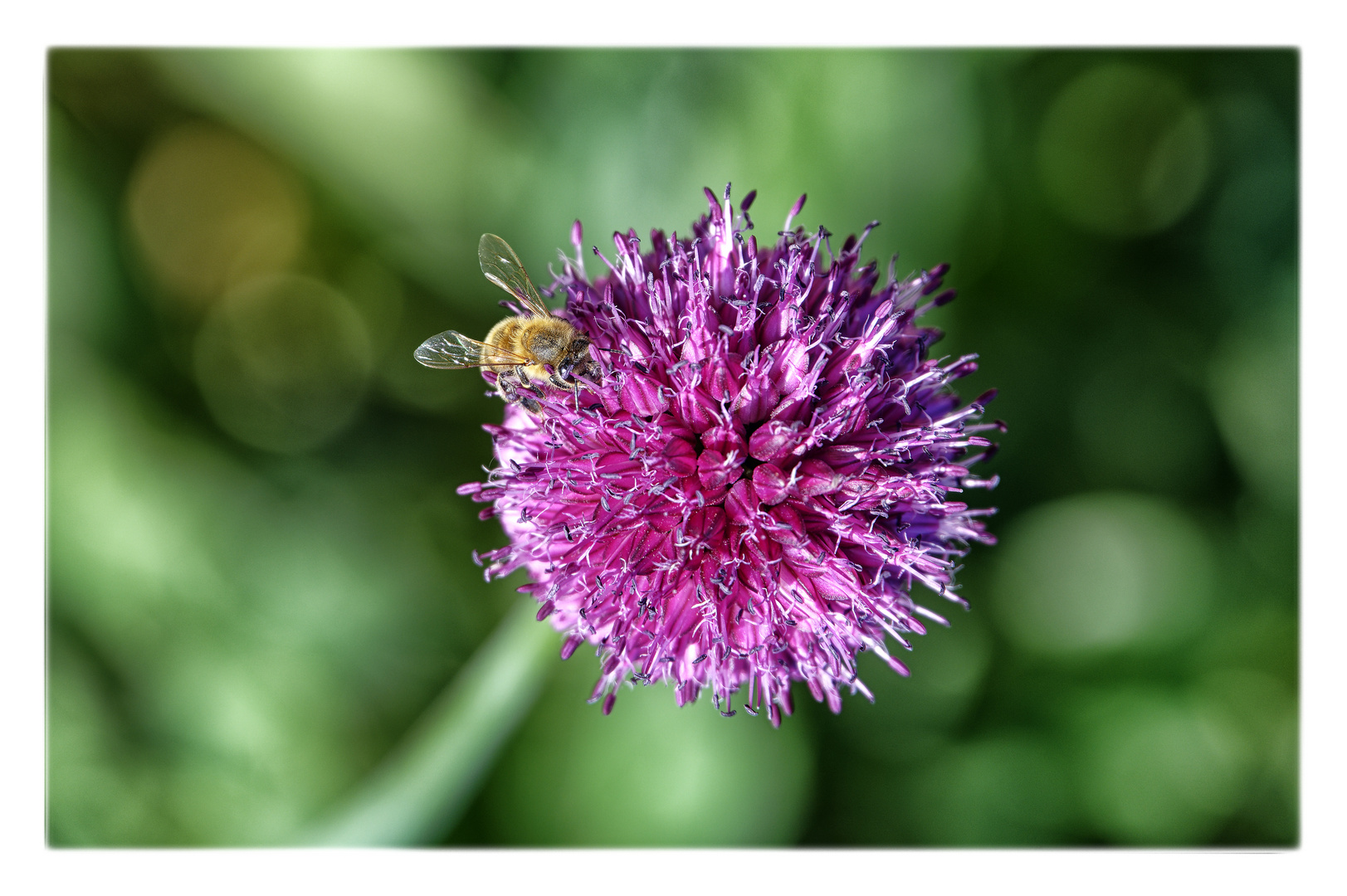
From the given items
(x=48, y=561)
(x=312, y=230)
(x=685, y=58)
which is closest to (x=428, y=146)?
(x=312, y=230)

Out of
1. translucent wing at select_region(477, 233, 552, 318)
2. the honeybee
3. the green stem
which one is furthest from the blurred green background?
the honeybee

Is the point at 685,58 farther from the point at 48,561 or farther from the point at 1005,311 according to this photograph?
the point at 48,561

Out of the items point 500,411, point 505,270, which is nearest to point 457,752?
point 500,411

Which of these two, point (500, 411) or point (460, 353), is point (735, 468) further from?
point (500, 411)

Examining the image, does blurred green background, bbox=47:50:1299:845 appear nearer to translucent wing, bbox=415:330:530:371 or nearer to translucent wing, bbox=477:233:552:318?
translucent wing, bbox=477:233:552:318

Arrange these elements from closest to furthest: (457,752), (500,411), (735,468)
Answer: (735,468)
(457,752)
(500,411)

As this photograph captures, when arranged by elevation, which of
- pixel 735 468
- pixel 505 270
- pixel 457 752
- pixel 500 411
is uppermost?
pixel 505 270

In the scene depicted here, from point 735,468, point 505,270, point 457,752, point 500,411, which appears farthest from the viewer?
point 500,411
